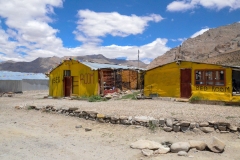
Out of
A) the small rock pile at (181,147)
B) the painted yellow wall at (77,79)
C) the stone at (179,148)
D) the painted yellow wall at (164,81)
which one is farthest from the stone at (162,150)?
the painted yellow wall at (77,79)

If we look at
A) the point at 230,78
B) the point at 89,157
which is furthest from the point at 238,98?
the point at 89,157

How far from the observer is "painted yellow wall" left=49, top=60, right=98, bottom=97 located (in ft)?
70.8

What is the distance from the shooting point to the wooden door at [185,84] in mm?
16941

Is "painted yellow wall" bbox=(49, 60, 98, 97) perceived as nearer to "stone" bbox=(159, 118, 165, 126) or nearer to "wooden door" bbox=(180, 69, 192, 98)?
"wooden door" bbox=(180, 69, 192, 98)

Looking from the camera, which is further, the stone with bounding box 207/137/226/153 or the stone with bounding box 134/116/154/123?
the stone with bounding box 134/116/154/123

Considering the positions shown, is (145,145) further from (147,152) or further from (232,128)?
(232,128)

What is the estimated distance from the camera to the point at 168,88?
59.3ft

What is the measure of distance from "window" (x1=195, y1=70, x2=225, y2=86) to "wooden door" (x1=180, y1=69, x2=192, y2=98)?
1.94ft

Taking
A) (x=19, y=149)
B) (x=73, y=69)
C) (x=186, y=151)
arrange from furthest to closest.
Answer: (x=73, y=69), (x=19, y=149), (x=186, y=151)

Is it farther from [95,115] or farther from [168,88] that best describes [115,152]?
[168,88]

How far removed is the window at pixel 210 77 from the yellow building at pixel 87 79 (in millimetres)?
8526

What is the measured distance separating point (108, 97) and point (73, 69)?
5946mm

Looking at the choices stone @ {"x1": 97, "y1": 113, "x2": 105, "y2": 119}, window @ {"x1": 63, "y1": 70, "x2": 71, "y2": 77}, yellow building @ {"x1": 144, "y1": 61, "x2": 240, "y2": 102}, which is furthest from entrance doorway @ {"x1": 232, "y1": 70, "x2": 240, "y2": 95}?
window @ {"x1": 63, "y1": 70, "x2": 71, "y2": 77}

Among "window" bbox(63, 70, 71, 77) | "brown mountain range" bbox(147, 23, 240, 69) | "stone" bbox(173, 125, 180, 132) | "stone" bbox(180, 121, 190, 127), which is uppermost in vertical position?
"brown mountain range" bbox(147, 23, 240, 69)
